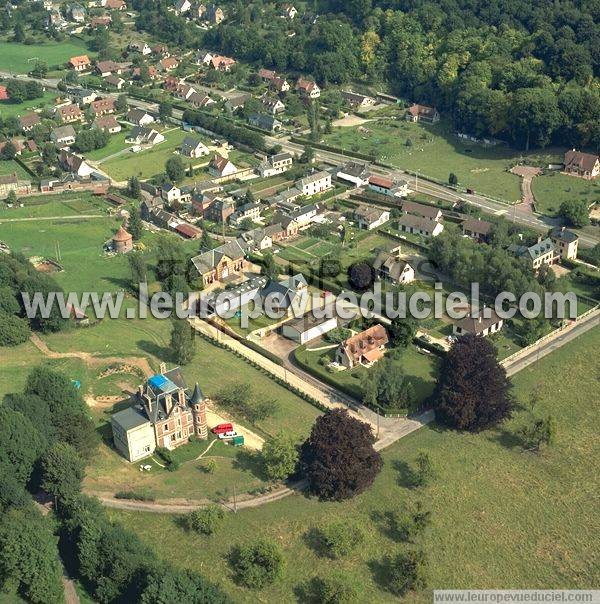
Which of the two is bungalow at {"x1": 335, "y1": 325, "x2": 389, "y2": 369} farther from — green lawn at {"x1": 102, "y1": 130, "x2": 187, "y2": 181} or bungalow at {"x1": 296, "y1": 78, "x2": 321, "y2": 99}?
bungalow at {"x1": 296, "y1": 78, "x2": 321, "y2": 99}

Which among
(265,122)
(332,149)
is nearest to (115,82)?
(265,122)

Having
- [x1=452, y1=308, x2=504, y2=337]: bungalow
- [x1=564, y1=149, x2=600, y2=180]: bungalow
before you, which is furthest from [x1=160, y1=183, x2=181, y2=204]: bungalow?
[x1=564, y1=149, x2=600, y2=180]: bungalow

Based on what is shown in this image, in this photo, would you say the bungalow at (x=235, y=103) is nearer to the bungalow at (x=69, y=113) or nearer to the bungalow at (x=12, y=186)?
the bungalow at (x=69, y=113)

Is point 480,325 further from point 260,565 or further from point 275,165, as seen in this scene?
point 275,165

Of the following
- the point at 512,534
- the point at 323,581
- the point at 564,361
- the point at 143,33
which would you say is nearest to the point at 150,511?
the point at 323,581

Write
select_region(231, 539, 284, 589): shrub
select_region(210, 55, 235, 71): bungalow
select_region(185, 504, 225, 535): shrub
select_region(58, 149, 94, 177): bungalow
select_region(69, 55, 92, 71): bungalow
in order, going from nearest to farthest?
select_region(231, 539, 284, 589): shrub < select_region(185, 504, 225, 535): shrub < select_region(58, 149, 94, 177): bungalow < select_region(210, 55, 235, 71): bungalow < select_region(69, 55, 92, 71): bungalow

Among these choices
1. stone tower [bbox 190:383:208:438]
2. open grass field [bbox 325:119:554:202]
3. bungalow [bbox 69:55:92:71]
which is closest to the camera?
stone tower [bbox 190:383:208:438]

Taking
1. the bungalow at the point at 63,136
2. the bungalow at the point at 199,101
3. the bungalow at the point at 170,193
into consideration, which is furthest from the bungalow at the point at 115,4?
the bungalow at the point at 170,193

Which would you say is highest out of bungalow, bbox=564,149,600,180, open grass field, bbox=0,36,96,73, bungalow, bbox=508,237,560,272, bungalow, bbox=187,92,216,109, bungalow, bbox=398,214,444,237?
bungalow, bbox=564,149,600,180
